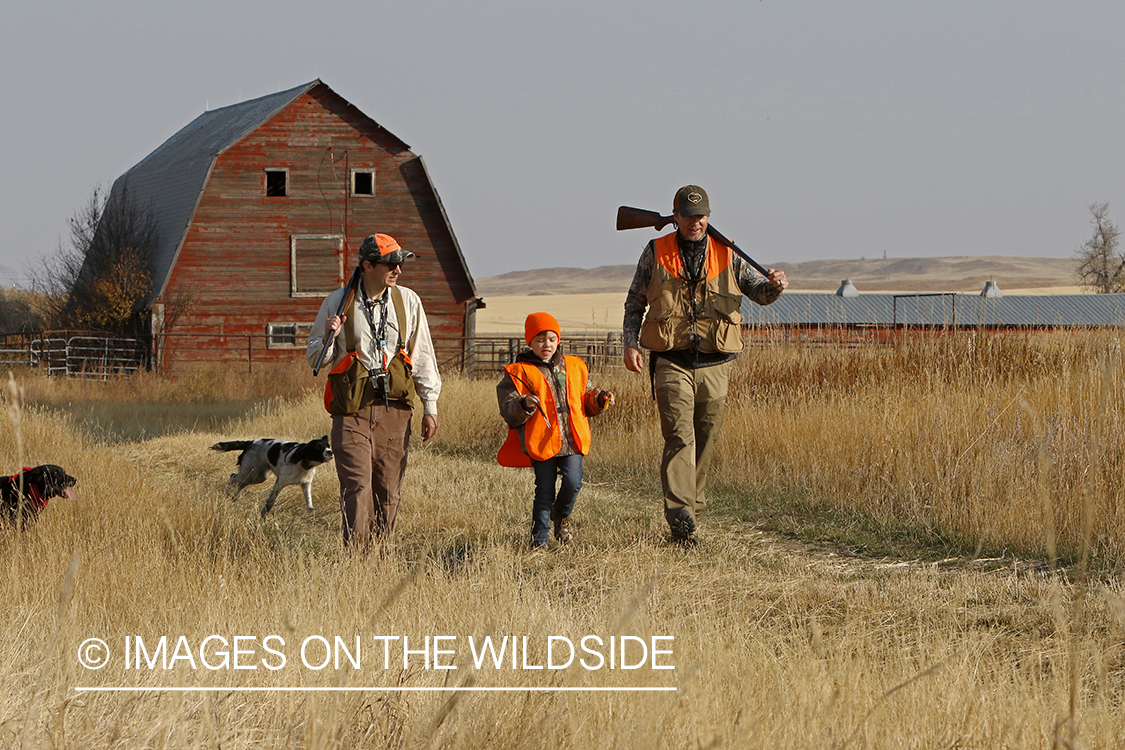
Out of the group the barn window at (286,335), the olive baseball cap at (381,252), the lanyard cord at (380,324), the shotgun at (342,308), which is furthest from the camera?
the barn window at (286,335)

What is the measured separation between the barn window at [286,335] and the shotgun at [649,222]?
989 inches

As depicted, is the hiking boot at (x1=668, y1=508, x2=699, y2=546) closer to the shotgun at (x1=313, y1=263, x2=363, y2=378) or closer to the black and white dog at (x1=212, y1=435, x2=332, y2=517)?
the shotgun at (x1=313, y1=263, x2=363, y2=378)

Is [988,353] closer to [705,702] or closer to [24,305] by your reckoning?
[705,702]

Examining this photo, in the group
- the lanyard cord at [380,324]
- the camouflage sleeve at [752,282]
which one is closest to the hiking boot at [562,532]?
the lanyard cord at [380,324]

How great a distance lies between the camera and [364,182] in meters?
31.9

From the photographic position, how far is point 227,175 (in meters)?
30.9

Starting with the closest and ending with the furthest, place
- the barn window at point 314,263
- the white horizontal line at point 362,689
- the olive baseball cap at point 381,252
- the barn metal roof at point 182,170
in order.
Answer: the white horizontal line at point 362,689
the olive baseball cap at point 381,252
the barn metal roof at point 182,170
the barn window at point 314,263

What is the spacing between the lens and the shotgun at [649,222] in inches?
289

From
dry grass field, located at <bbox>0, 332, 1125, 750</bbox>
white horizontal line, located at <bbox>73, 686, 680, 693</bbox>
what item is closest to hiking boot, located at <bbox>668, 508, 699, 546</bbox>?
dry grass field, located at <bbox>0, 332, 1125, 750</bbox>

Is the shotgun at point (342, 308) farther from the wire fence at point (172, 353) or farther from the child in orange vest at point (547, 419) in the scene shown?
the wire fence at point (172, 353)

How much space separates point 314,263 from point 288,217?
1.47 metres

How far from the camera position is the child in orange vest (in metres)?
7.09

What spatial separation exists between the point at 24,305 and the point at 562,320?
67613 mm

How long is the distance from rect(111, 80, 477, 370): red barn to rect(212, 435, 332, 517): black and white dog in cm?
2116
